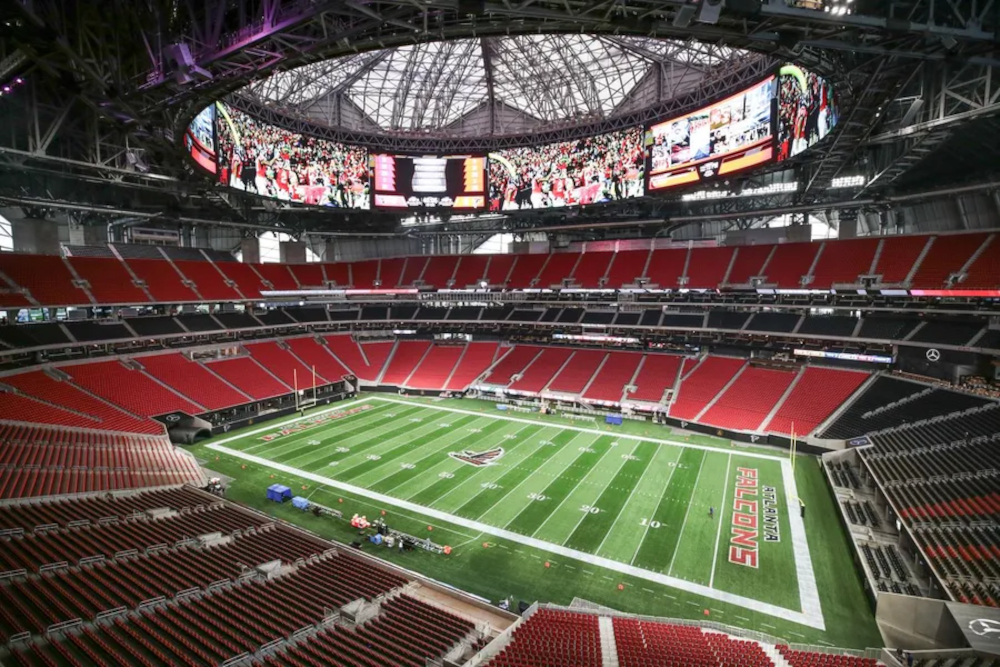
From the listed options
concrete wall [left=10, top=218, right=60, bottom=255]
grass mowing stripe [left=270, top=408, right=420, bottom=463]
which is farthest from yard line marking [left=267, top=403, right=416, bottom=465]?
concrete wall [left=10, top=218, right=60, bottom=255]

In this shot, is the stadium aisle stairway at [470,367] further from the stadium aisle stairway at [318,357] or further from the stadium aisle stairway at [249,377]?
the stadium aisle stairway at [249,377]

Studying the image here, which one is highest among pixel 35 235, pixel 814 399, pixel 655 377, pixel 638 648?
pixel 35 235

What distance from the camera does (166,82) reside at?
1844 centimetres

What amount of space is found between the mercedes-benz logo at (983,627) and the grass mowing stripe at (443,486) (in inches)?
755

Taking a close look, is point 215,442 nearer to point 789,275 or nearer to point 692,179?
point 692,179

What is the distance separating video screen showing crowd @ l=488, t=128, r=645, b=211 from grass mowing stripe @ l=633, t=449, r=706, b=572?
23803 millimetres

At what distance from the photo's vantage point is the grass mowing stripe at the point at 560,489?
21.6 meters

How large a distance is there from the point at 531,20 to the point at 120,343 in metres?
37.4

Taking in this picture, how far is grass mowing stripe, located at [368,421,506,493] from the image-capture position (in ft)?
84.2

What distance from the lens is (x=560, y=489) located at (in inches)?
988

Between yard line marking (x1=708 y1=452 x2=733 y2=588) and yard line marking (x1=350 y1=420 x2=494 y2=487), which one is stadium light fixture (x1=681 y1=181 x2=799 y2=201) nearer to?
yard line marking (x1=708 y1=452 x2=733 y2=588)

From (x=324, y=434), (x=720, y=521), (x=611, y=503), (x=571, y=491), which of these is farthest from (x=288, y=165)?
(x=720, y=521)

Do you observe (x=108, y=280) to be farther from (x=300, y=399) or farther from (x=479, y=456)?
(x=479, y=456)

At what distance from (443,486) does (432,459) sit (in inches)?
153
